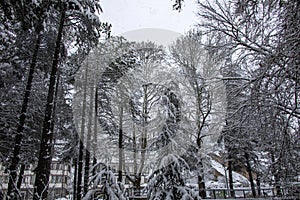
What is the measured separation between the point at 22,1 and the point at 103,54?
7.40m

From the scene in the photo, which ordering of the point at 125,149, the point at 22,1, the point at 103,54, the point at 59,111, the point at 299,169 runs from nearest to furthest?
the point at 22,1
the point at 299,169
the point at 103,54
the point at 59,111
the point at 125,149

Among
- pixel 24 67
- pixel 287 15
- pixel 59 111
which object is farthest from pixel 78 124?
pixel 287 15

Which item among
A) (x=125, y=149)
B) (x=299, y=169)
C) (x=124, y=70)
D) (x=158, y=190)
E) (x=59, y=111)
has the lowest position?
(x=158, y=190)

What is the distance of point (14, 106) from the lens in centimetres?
1024

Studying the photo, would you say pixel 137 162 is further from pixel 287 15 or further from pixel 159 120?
pixel 287 15

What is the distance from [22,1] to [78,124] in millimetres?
10180

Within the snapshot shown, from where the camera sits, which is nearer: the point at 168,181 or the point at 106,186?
the point at 106,186

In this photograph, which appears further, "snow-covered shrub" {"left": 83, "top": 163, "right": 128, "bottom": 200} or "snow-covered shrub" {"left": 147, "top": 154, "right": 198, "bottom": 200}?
"snow-covered shrub" {"left": 147, "top": 154, "right": 198, "bottom": 200}

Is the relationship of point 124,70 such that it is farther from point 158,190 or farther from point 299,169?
point 299,169

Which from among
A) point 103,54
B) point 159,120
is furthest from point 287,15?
point 103,54

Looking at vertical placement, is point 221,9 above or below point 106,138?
above

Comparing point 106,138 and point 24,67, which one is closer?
point 24,67

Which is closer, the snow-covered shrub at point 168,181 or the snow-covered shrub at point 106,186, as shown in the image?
the snow-covered shrub at point 106,186

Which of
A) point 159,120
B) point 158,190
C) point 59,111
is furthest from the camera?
point 59,111
